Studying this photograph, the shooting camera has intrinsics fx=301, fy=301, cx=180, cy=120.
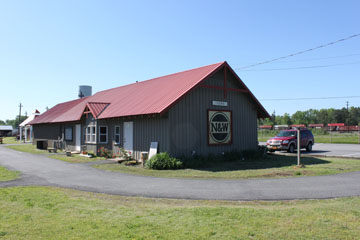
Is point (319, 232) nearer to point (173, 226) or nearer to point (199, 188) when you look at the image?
point (173, 226)

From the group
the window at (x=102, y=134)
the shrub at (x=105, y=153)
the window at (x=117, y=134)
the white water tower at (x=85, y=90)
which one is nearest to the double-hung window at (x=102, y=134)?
the window at (x=102, y=134)

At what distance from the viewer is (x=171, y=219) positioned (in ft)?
20.7

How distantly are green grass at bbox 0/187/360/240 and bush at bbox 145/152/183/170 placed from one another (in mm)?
6625

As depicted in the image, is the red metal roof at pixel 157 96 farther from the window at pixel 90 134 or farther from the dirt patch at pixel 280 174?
the dirt patch at pixel 280 174

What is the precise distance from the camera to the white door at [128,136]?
19.4m

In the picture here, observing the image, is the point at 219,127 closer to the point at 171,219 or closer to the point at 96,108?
the point at 96,108

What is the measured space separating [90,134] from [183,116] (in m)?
9.75

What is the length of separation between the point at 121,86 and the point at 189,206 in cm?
2386

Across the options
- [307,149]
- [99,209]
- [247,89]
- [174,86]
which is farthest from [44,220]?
[307,149]

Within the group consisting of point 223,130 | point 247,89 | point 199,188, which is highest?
point 247,89

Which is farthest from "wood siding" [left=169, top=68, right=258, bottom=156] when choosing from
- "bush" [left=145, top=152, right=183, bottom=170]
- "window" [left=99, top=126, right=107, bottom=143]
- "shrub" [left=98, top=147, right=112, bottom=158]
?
"window" [left=99, top=126, right=107, bottom=143]

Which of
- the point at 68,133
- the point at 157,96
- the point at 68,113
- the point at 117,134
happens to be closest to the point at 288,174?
the point at 157,96

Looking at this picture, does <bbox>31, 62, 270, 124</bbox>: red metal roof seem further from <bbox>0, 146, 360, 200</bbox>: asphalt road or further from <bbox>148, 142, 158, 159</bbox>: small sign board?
<bbox>0, 146, 360, 200</bbox>: asphalt road

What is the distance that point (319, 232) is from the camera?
5449 millimetres
